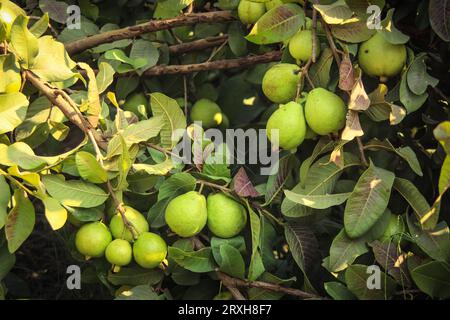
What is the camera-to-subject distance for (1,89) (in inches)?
49.4

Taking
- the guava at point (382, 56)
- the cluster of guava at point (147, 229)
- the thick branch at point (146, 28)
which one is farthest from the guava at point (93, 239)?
the guava at point (382, 56)

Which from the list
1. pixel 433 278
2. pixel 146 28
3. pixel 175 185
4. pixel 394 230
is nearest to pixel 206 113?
pixel 146 28

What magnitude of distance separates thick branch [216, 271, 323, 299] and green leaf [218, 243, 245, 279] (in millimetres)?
19

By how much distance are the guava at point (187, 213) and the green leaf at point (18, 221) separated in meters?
0.24

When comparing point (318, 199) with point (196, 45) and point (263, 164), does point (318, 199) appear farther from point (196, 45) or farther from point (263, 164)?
point (196, 45)

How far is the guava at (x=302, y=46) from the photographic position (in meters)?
1.29

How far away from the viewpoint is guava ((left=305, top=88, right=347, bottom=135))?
4.01 ft

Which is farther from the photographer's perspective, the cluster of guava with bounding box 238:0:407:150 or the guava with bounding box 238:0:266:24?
the guava with bounding box 238:0:266:24

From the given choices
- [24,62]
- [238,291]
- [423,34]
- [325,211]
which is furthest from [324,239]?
[24,62]

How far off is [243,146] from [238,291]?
371 mm

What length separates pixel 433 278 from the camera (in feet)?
3.85

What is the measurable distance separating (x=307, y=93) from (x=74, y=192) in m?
0.45

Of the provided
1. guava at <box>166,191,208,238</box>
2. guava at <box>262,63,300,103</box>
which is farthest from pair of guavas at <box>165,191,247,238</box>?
guava at <box>262,63,300,103</box>

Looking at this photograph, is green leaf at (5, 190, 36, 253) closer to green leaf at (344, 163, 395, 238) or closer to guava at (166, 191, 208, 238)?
guava at (166, 191, 208, 238)
